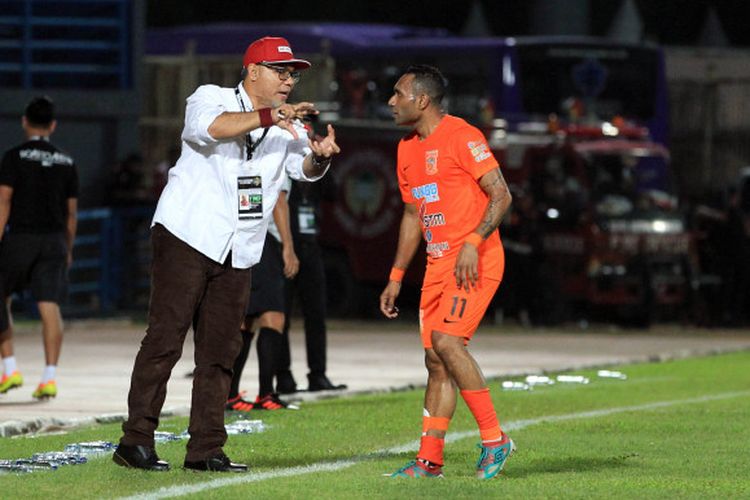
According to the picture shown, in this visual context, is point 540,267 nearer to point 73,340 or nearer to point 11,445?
point 73,340

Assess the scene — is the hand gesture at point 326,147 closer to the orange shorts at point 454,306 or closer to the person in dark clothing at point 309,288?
the orange shorts at point 454,306

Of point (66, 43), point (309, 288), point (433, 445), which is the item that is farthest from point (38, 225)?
point (66, 43)

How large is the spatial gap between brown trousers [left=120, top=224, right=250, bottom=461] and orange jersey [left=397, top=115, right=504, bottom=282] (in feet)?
3.25

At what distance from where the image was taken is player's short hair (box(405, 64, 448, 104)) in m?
10.7

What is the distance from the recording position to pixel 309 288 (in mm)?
16422

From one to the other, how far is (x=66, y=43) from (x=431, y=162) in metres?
18.2

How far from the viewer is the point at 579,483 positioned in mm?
10469

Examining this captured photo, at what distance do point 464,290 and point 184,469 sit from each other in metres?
1.65

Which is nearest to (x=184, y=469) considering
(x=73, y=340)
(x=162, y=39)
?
(x=73, y=340)

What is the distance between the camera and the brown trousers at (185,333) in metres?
10.7

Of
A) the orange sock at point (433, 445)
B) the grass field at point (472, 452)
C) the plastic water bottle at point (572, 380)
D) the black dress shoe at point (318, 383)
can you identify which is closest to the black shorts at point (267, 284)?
the grass field at point (472, 452)

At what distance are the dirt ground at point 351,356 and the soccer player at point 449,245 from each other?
11.6 ft

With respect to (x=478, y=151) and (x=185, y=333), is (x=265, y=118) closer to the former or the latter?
(x=478, y=151)

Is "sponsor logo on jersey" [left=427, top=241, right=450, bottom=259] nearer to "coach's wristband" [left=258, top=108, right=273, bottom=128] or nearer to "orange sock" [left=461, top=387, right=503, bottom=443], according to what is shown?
"orange sock" [left=461, top=387, right=503, bottom=443]
